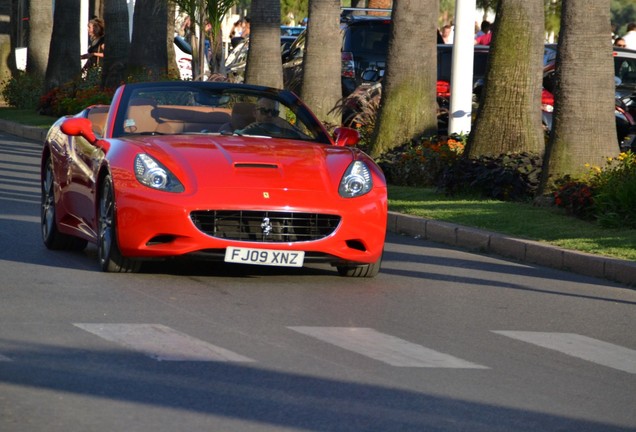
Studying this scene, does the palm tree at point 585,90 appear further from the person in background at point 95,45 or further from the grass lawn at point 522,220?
the person in background at point 95,45

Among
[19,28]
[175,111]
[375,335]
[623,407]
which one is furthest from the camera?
[19,28]

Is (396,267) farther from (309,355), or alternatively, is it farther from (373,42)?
(373,42)

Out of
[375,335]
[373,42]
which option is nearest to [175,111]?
[375,335]

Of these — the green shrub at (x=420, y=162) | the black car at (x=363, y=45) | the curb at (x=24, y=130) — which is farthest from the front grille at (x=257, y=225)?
the curb at (x=24, y=130)

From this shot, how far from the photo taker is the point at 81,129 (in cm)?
1110

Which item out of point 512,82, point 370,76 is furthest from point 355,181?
point 370,76

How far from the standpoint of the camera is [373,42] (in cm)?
2606

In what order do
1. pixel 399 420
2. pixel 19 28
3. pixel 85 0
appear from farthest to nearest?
pixel 19 28 → pixel 85 0 → pixel 399 420

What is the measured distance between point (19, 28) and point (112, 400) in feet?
134

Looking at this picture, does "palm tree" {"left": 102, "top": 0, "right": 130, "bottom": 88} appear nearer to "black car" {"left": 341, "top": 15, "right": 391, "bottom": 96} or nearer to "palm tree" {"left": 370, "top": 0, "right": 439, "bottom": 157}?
"black car" {"left": 341, "top": 15, "right": 391, "bottom": 96}

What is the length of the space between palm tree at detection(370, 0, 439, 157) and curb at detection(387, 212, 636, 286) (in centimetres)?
390

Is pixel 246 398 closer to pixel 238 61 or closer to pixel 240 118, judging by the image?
pixel 240 118

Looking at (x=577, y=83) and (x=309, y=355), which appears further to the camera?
(x=577, y=83)

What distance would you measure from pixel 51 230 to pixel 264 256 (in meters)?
2.40
